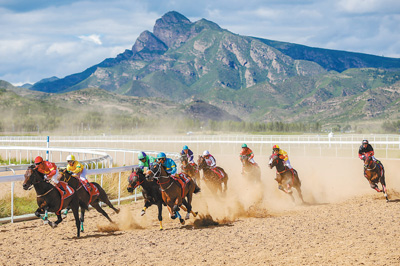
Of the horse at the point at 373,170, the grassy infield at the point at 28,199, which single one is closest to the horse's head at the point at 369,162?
the horse at the point at 373,170

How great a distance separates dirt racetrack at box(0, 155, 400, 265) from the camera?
683 centimetres

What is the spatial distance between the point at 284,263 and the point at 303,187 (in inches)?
478

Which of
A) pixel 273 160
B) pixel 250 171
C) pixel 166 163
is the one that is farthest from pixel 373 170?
pixel 166 163

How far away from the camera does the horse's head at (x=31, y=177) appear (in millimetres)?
8367

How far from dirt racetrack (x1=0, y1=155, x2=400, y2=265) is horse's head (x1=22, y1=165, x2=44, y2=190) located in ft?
3.47

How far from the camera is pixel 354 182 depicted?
65.8 ft

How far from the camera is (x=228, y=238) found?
8.45 metres

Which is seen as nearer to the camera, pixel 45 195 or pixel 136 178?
pixel 45 195

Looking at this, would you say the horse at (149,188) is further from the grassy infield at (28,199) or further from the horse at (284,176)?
the horse at (284,176)

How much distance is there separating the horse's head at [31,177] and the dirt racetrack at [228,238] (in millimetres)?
1058

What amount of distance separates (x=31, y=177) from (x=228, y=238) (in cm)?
370

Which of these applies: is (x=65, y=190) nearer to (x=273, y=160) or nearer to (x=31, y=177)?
(x=31, y=177)

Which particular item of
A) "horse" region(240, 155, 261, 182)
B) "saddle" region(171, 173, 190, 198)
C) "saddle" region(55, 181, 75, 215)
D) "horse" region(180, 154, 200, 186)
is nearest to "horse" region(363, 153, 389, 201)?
"horse" region(240, 155, 261, 182)

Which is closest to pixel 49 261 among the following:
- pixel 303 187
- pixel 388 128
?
pixel 303 187
